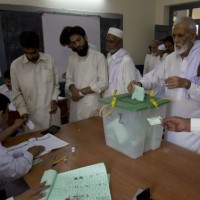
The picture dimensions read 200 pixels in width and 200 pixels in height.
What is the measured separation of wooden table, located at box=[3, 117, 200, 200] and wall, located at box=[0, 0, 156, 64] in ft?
10.2

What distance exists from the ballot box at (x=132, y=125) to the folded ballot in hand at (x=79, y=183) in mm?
215

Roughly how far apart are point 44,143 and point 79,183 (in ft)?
1.81

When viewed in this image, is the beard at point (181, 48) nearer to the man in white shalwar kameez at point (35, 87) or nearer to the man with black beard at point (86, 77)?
the man with black beard at point (86, 77)

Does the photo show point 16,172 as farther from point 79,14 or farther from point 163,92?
point 79,14

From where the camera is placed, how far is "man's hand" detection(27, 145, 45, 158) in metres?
1.34

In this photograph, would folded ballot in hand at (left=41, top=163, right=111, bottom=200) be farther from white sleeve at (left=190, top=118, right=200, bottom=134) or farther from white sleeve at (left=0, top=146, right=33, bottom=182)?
white sleeve at (left=190, top=118, right=200, bottom=134)

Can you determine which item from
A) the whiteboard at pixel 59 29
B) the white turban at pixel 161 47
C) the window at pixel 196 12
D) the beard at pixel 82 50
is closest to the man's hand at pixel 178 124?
the beard at pixel 82 50

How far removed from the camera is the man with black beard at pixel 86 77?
7.45 feet

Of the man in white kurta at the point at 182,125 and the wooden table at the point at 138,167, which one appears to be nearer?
the wooden table at the point at 138,167

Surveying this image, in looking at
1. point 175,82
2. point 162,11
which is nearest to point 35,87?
point 175,82

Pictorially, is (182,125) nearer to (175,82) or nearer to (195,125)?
(195,125)

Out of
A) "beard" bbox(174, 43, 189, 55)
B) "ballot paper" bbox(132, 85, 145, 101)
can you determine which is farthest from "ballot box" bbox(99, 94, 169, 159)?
"beard" bbox(174, 43, 189, 55)

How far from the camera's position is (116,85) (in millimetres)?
2346

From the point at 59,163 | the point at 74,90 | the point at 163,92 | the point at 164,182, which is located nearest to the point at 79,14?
the point at 74,90
